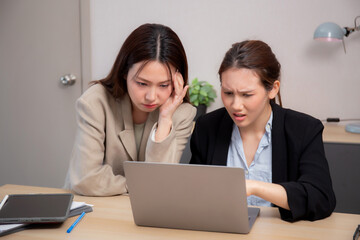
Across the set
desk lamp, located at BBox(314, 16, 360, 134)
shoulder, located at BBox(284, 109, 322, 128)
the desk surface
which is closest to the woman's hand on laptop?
shoulder, located at BBox(284, 109, 322, 128)

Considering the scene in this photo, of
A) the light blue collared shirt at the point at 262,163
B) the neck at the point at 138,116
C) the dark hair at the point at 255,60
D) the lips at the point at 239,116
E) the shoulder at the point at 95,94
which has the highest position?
the dark hair at the point at 255,60

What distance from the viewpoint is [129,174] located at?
1.31 metres

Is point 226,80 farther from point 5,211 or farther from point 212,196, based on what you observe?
point 5,211

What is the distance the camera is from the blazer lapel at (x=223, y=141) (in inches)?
69.4

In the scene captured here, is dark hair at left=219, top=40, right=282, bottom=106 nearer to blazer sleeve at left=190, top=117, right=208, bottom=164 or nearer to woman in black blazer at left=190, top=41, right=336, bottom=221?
woman in black blazer at left=190, top=41, right=336, bottom=221

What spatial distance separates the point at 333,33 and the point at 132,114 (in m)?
1.27

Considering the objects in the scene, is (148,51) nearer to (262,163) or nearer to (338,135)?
(262,163)

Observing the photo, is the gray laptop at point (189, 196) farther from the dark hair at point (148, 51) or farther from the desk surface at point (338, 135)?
the desk surface at point (338, 135)

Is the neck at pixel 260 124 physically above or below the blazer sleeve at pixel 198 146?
above

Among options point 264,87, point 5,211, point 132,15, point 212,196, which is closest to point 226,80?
point 264,87

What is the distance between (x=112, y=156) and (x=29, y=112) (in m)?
1.80

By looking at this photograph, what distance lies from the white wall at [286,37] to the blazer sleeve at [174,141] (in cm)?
114

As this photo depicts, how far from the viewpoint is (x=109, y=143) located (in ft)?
6.06

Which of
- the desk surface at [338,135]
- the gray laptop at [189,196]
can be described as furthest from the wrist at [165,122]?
the desk surface at [338,135]
